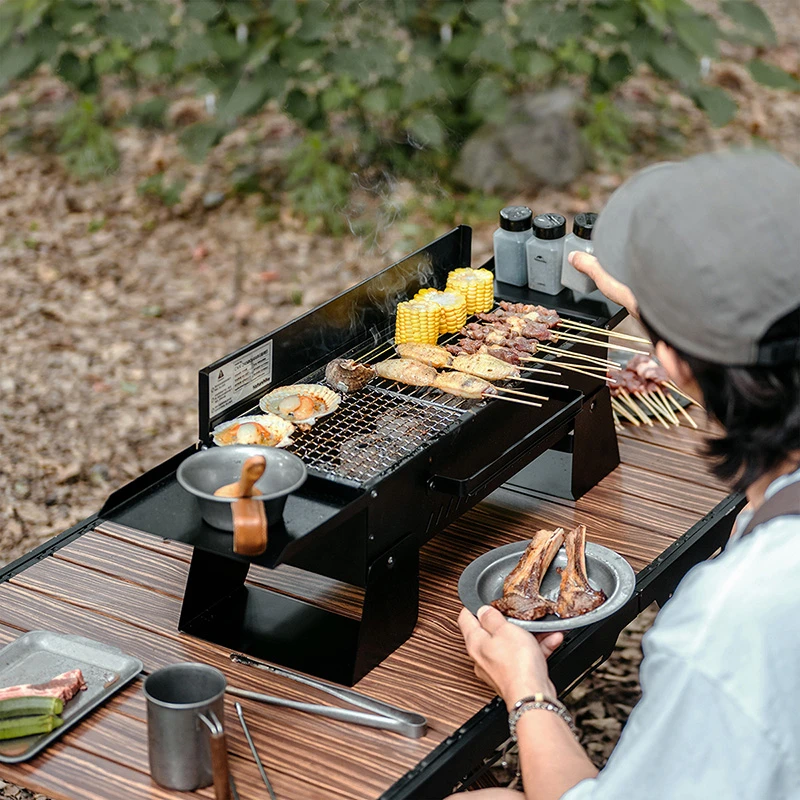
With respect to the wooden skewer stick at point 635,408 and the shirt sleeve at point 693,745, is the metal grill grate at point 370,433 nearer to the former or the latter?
the shirt sleeve at point 693,745

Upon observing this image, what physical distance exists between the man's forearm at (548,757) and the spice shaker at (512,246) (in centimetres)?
183

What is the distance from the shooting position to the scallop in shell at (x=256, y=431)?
9.43ft

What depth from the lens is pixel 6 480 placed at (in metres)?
5.18

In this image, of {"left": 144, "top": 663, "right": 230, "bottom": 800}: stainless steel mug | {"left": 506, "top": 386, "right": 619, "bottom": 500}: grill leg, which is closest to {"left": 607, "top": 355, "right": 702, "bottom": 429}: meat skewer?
{"left": 506, "top": 386, "right": 619, "bottom": 500}: grill leg

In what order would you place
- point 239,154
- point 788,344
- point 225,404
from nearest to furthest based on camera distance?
point 788,344
point 225,404
point 239,154

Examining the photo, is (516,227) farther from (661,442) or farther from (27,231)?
(27,231)

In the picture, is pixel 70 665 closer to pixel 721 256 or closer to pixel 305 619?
pixel 305 619

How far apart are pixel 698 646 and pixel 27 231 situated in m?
6.46

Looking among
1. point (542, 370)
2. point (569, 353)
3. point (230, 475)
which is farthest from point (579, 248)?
point (230, 475)

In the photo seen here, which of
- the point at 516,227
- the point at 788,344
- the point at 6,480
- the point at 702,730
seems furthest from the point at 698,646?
the point at 6,480

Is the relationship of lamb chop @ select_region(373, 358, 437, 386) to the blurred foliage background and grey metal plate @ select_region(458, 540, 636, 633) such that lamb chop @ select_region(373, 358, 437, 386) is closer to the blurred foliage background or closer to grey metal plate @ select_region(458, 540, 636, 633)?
grey metal plate @ select_region(458, 540, 636, 633)

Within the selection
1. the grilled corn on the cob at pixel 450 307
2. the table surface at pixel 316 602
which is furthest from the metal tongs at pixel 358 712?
the grilled corn on the cob at pixel 450 307

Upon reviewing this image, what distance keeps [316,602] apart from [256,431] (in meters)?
0.59

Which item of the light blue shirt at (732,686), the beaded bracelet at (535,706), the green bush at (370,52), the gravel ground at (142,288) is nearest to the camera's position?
the light blue shirt at (732,686)
